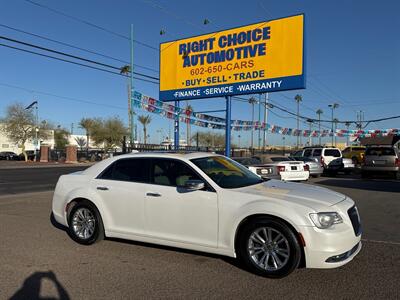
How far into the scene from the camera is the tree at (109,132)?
7100 centimetres

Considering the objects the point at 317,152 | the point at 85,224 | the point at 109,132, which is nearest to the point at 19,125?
the point at 109,132

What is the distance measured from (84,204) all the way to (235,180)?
8.51ft

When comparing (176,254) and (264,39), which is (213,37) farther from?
(176,254)

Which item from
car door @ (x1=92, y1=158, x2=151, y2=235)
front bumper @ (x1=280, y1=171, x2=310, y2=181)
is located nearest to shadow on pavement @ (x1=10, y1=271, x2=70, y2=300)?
car door @ (x1=92, y1=158, x2=151, y2=235)

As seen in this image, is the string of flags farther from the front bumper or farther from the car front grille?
the car front grille

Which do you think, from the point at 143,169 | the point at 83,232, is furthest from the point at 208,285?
the point at 83,232

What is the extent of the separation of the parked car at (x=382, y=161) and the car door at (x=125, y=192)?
1686cm

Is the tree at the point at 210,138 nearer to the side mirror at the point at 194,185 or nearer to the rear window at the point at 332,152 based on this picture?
the rear window at the point at 332,152

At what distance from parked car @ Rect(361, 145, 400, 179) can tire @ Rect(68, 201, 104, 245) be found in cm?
1716

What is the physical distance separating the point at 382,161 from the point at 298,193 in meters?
16.6

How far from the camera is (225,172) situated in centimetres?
611

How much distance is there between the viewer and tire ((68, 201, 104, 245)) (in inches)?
258

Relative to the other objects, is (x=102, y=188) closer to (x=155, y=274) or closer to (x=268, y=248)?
(x=155, y=274)

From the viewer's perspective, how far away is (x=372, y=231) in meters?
7.79
